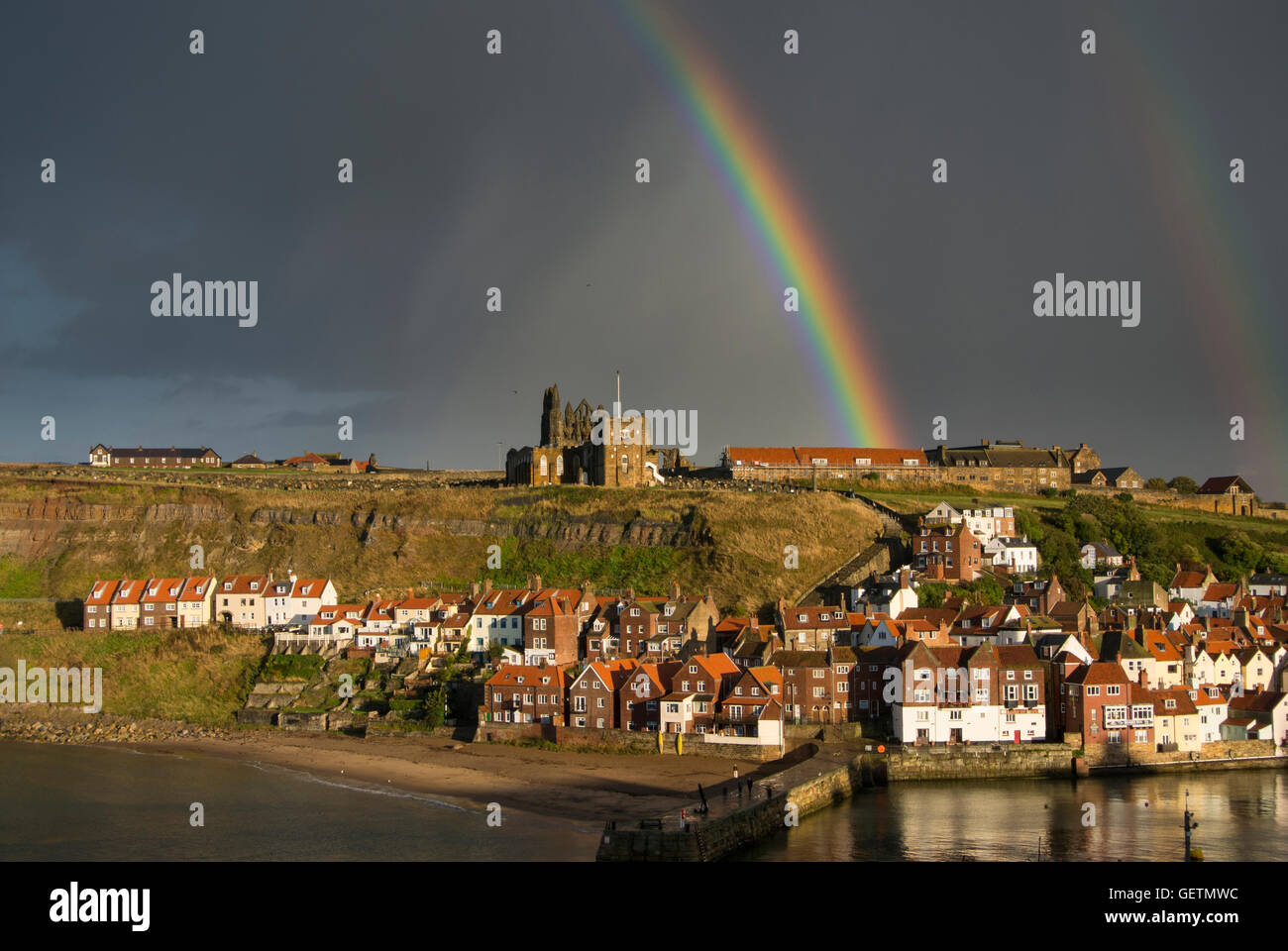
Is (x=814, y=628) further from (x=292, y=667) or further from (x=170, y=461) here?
(x=170, y=461)

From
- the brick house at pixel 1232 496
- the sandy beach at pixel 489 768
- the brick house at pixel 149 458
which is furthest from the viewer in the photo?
the brick house at pixel 149 458

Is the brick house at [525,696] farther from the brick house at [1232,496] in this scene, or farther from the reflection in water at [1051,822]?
the brick house at [1232,496]

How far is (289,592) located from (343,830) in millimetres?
38658

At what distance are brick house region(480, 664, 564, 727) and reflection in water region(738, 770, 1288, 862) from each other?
14829 millimetres

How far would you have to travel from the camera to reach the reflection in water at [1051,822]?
38.7 meters

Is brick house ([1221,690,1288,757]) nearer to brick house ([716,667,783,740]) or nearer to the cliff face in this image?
brick house ([716,667,783,740])

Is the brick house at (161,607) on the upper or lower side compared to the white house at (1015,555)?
lower

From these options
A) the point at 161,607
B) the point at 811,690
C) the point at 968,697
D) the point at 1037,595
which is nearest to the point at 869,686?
the point at 811,690

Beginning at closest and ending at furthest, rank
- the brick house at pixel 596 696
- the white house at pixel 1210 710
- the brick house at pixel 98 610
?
1. the brick house at pixel 596 696
2. the white house at pixel 1210 710
3. the brick house at pixel 98 610

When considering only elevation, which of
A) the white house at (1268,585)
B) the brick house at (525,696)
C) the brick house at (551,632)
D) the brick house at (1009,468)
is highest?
the brick house at (1009,468)

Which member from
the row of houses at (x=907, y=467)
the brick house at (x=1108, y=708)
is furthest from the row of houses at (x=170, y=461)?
the brick house at (x=1108, y=708)

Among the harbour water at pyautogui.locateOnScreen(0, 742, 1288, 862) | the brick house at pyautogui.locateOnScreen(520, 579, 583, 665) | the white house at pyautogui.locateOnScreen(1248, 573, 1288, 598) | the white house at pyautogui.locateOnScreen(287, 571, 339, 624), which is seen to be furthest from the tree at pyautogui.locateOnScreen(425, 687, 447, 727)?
the white house at pyautogui.locateOnScreen(1248, 573, 1288, 598)

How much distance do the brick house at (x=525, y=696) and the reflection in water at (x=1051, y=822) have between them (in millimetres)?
14829

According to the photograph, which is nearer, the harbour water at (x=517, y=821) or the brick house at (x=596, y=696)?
the harbour water at (x=517, y=821)
